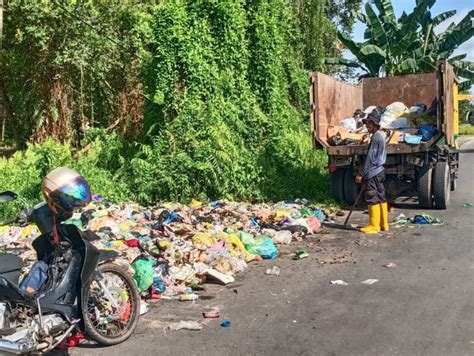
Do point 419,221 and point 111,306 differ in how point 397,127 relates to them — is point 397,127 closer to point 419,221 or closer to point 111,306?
point 419,221

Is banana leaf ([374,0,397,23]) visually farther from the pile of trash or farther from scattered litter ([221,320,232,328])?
scattered litter ([221,320,232,328])

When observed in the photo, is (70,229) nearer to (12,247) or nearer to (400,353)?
(400,353)

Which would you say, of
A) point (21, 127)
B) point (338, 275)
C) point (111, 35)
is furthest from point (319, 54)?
point (338, 275)

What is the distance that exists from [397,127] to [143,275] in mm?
7477

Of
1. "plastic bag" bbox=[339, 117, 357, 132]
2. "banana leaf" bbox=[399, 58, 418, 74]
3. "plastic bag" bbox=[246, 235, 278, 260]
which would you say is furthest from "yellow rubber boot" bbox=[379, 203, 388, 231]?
"banana leaf" bbox=[399, 58, 418, 74]

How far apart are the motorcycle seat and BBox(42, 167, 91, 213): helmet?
1.57ft

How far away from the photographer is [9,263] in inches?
160

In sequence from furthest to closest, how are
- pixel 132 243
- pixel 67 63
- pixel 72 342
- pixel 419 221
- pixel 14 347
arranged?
1. pixel 67 63
2. pixel 419 221
3. pixel 132 243
4. pixel 72 342
5. pixel 14 347

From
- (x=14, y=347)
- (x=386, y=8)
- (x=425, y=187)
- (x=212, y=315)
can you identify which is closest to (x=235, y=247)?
(x=212, y=315)

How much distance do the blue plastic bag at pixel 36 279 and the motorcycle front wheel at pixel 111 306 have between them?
36cm

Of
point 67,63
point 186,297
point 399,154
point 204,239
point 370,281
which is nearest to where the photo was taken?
point 186,297

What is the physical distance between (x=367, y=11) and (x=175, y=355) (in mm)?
20892

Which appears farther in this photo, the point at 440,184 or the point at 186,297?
the point at 440,184

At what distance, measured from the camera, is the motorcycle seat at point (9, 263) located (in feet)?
13.2
